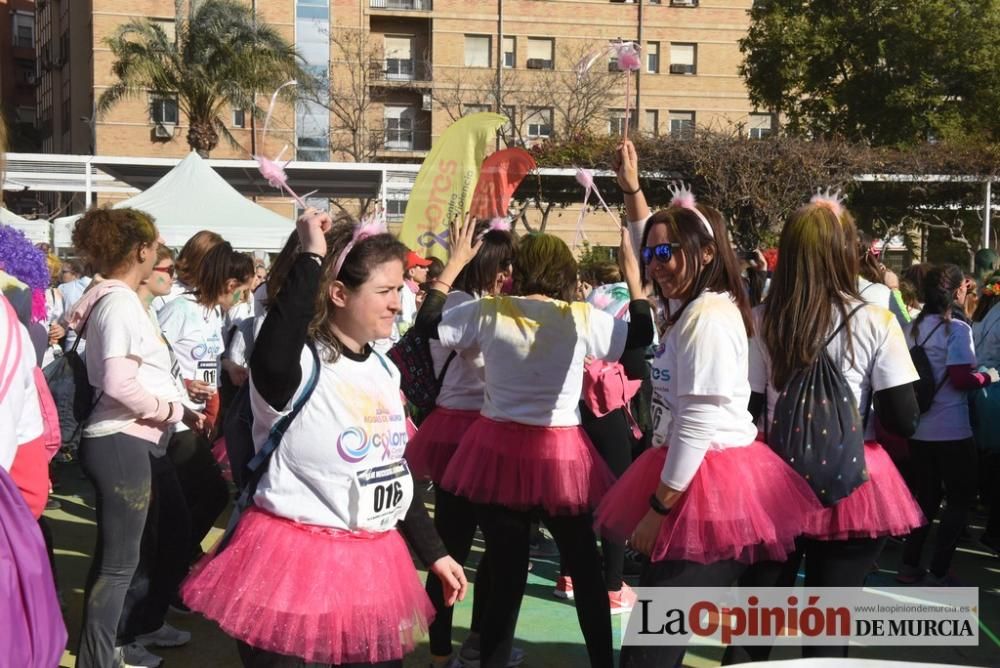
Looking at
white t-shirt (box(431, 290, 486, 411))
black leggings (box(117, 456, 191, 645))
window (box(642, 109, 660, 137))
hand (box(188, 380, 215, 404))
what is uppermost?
window (box(642, 109, 660, 137))

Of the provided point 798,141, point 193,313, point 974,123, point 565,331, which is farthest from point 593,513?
point 974,123

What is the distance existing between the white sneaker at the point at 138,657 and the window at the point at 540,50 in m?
45.9

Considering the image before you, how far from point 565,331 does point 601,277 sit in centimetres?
461

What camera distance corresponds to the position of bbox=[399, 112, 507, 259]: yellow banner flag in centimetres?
582

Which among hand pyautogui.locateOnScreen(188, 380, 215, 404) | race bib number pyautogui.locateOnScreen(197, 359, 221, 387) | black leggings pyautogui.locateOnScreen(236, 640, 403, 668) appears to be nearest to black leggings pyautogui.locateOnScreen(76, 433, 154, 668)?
hand pyautogui.locateOnScreen(188, 380, 215, 404)

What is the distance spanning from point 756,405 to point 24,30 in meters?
82.3

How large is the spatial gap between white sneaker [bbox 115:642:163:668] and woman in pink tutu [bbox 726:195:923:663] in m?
3.06

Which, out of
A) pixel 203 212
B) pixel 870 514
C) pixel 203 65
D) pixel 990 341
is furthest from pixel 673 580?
pixel 203 65

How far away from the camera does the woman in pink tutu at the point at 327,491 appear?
2.64m

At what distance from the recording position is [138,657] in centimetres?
469

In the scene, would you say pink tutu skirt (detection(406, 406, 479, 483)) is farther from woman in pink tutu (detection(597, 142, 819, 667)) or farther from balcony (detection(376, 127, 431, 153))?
balcony (detection(376, 127, 431, 153))

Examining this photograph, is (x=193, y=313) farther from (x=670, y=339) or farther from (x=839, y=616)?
(x=839, y=616)

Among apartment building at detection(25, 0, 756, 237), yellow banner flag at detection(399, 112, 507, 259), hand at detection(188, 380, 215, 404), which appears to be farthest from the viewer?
apartment building at detection(25, 0, 756, 237)

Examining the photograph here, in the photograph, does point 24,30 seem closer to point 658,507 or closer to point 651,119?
point 651,119
